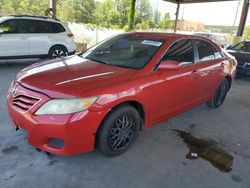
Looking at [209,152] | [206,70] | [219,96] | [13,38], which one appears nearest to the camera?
[209,152]

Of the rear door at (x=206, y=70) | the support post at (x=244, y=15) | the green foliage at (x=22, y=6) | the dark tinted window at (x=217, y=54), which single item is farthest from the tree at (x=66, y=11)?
the rear door at (x=206, y=70)

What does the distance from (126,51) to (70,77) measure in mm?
1096

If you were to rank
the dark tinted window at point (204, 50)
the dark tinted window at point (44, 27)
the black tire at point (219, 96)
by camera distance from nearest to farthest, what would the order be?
1. the dark tinted window at point (204, 50)
2. the black tire at point (219, 96)
3. the dark tinted window at point (44, 27)

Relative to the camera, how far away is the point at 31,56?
7.80 meters

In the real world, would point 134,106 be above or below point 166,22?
below

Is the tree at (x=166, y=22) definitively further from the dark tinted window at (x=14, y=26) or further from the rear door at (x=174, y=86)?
the rear door at (x=174, y=86)

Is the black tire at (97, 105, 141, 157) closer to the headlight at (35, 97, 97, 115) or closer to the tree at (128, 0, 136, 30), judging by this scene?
the headlight at (35, 97, 97, 115)

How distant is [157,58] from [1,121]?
250 centimetres

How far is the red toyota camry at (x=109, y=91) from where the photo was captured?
8.27 feet

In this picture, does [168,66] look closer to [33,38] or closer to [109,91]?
[109,91]

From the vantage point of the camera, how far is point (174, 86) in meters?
3.55

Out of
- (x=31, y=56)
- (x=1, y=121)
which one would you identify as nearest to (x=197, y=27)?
(x=31, y=56)

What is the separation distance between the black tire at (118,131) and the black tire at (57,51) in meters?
5.83

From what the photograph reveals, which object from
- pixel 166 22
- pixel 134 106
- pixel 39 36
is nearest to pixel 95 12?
pixel 166 22
